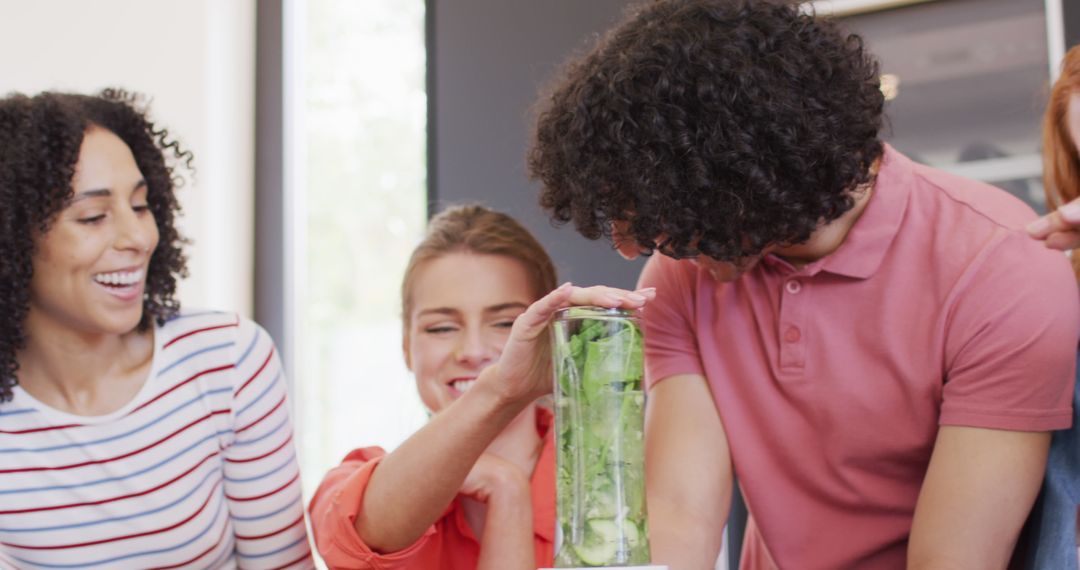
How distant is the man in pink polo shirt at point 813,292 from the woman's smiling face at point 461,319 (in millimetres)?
298

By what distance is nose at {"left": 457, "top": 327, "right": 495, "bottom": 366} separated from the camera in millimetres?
1528

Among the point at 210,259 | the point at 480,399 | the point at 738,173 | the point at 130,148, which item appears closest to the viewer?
the point at 738,173

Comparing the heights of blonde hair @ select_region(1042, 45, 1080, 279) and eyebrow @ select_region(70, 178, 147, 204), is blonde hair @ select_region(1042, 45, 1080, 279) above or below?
above

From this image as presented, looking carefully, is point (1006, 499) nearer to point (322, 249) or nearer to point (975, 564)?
point (975, 564)

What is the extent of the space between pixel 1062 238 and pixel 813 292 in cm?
32

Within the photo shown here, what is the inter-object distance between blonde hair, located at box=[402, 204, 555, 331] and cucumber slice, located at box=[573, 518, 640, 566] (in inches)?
28.4

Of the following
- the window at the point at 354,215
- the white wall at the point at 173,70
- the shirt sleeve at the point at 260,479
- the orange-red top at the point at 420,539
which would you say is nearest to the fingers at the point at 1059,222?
the orange-red top at the point at 420,539

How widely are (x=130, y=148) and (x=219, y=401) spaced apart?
474 millimetres

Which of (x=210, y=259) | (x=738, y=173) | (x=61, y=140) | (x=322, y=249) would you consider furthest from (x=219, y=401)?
(x=322, y=249)

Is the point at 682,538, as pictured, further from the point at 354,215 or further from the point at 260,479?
the point at 354,215

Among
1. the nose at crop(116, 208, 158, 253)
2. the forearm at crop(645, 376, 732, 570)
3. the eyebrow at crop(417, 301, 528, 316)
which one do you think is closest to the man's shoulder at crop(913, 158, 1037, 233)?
the forearm at crop(645, 376, 732, 570)

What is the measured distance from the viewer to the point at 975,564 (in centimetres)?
112

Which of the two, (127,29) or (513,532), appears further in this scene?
(127,29)

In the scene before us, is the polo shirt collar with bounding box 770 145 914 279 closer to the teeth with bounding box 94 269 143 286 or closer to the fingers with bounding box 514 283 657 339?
the fingers with bounding box 514 283 657 339
